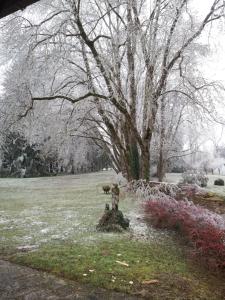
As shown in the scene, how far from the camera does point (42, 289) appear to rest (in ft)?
24.8

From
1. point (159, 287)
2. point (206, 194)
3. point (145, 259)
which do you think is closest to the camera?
point (159, 287)

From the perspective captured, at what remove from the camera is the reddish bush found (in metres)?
9.73

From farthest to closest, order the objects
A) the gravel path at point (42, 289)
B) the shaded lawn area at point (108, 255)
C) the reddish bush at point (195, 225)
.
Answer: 1. the reddish bush at point (195, 225)
2. the shaded lawn area at point (108, 255)
3. the gravel path at point (42, 289)

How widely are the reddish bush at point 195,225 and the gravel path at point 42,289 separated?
3.12 meters

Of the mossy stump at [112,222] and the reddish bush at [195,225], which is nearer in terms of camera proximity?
the reddish bush at [195,225]

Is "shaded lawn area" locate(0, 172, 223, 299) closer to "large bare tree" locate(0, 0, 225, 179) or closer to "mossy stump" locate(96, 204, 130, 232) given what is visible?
"mossy stump" locate(96, 204, 130, 232)

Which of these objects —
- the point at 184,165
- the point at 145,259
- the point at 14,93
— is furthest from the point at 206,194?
the point at 184,165

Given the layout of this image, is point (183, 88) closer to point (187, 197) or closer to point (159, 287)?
point (187, 197)

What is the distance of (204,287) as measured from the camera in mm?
8336

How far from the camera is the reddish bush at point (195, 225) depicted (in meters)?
9.73

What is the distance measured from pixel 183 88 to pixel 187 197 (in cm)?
427

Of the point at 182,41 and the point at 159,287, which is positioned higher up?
the point at 182,41

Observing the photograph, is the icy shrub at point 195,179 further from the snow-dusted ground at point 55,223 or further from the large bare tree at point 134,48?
the large bare tree at point 134,48

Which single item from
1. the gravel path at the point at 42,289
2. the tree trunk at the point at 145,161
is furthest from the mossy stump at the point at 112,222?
the gravel path at the point at 42,289
